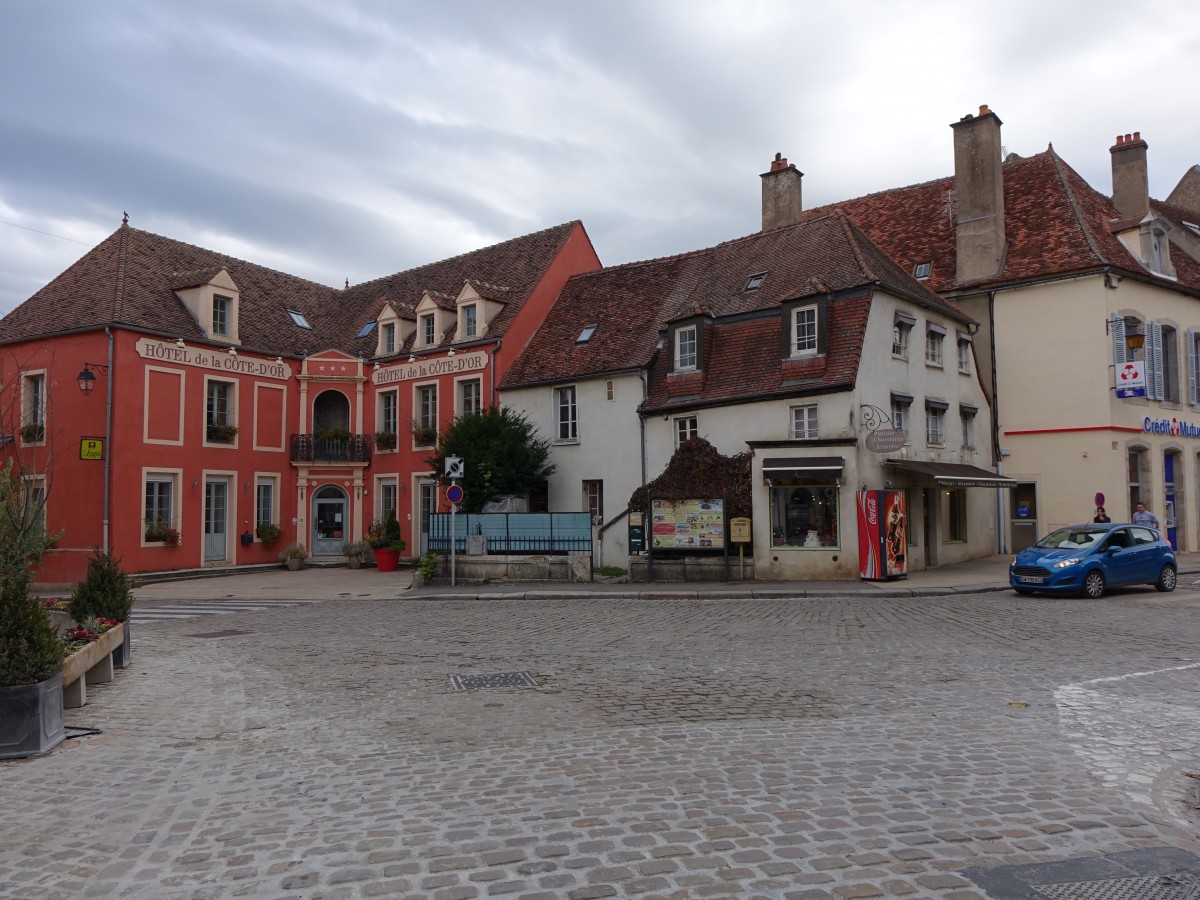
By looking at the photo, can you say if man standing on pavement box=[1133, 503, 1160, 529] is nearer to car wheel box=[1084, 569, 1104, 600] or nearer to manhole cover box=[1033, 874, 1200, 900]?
car wheel box=[1084, 569, 1104, 600]

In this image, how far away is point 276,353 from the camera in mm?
30594

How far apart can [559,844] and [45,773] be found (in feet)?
13.2

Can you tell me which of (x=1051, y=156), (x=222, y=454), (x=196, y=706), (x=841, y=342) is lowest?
(x=196, y=706)

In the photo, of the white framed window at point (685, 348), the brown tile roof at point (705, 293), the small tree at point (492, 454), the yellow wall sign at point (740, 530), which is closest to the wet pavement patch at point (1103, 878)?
the yellow wall sign at point (740, 530)

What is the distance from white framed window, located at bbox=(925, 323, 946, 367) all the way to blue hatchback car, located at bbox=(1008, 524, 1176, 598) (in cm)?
734

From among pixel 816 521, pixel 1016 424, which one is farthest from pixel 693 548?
pixel 1016 424

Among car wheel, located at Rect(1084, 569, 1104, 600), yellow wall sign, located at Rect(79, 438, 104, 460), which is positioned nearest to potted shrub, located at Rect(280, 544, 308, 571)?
yellow wall sign, located at Rect(79, 438, 104, 460)

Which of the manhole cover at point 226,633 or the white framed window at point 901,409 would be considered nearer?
the manhole cover at point 226,633

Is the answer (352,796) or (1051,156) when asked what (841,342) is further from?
(352,796)

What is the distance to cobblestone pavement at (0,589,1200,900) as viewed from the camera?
14.3ft

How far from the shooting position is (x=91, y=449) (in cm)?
2536

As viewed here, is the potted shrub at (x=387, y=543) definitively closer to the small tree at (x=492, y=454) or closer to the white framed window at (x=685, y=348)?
the small tree at (x=492, y=454)

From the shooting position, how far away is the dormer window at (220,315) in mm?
29062

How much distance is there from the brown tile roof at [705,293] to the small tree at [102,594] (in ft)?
51.7
